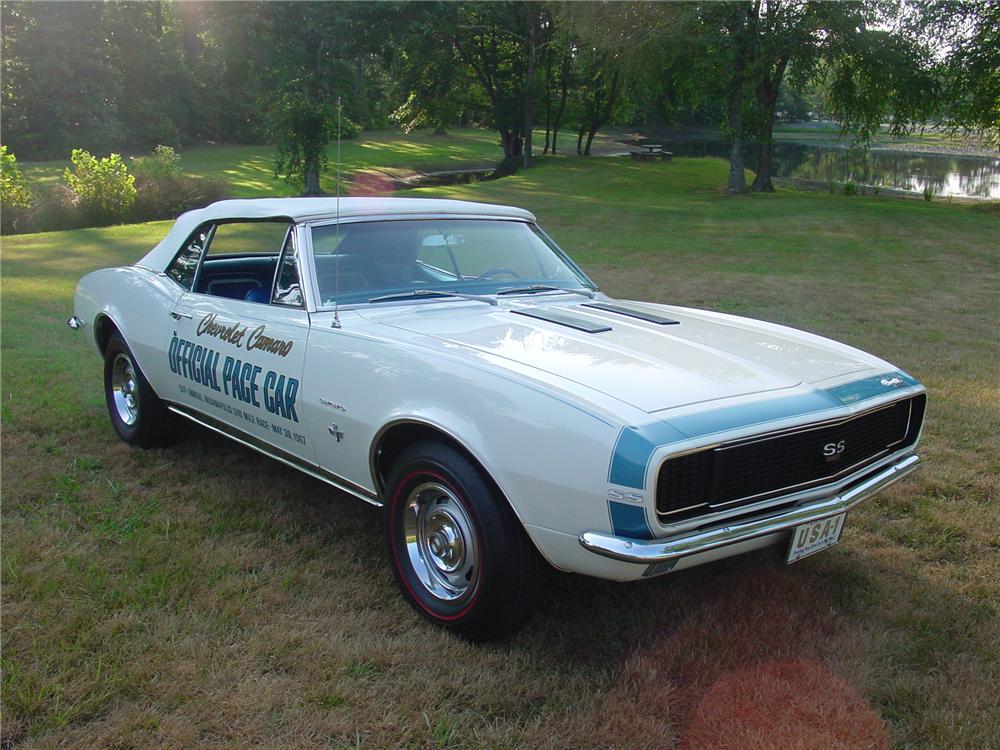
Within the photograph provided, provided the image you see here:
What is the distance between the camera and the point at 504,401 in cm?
266

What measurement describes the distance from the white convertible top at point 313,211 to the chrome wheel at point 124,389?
62 cm

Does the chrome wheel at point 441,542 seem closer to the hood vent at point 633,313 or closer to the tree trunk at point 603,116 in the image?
the hood vent at point 633,313

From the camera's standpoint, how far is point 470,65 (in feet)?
123

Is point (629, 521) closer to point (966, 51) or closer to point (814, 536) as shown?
point (814, 536)

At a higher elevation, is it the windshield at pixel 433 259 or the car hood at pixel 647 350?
the windshield at pixel 433 259

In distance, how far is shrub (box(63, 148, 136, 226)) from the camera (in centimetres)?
1733

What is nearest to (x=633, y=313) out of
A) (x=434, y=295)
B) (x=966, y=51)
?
(x=434, y=295)

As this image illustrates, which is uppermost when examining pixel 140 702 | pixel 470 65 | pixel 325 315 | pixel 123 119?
pixel 470 65

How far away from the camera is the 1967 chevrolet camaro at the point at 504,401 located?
250cm

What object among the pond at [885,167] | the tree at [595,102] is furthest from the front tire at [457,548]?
the tree at [595,102]

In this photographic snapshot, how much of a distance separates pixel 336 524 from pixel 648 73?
2299 cm

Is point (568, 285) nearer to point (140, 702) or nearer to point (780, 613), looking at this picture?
point (780, 613)

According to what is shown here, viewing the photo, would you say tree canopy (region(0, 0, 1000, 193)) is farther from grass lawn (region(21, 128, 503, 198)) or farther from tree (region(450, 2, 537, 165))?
grass lawn (region(21, 128, 503, 198))

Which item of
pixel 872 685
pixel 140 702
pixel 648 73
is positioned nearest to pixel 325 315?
pixel 140 702
